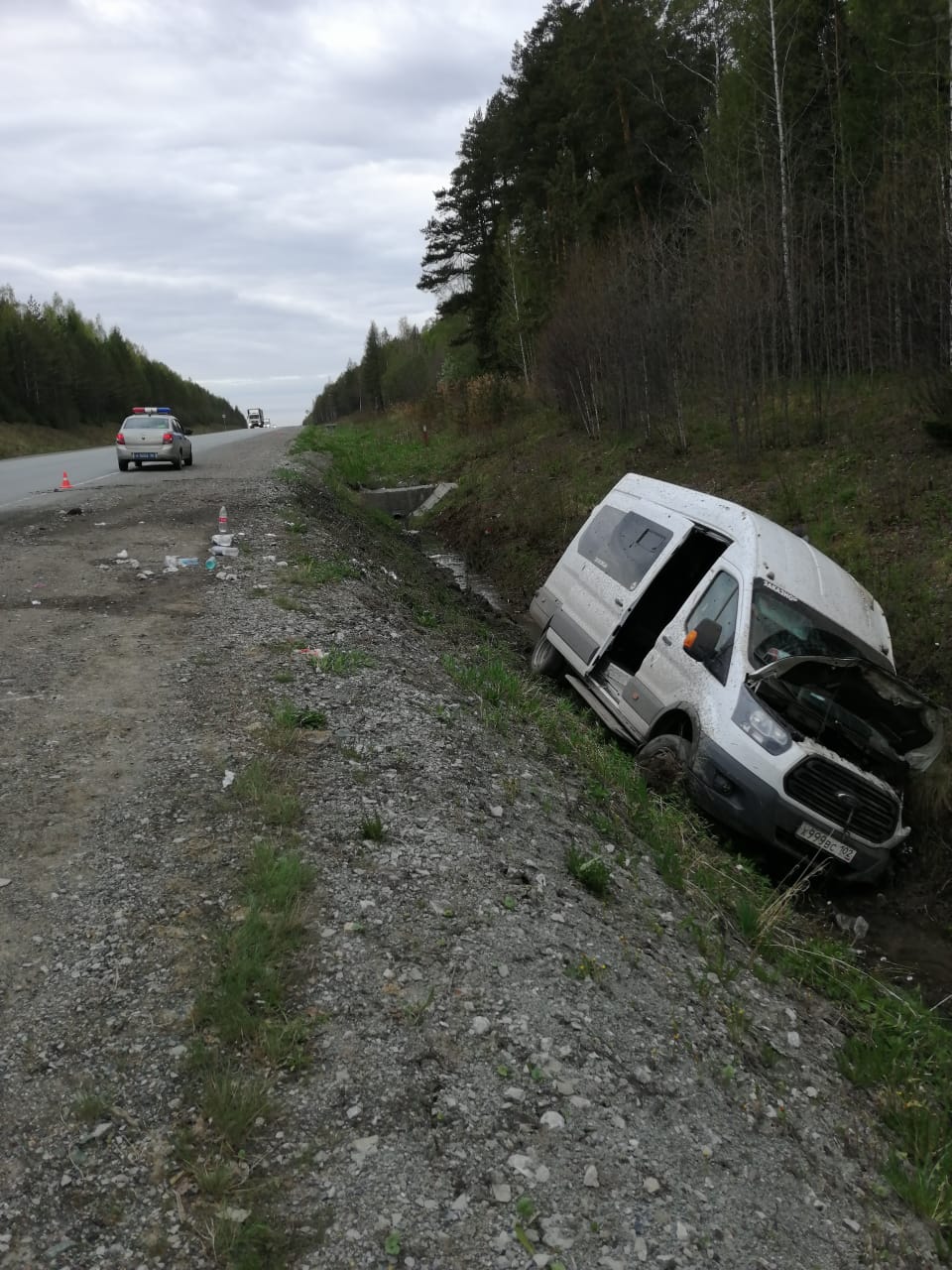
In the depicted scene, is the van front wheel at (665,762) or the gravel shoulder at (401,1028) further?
the van front wheel at (665,762)

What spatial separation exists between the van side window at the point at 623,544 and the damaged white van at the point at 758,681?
0.08 feet

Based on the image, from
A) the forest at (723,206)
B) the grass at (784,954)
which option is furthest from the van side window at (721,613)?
the forest at (723,206)

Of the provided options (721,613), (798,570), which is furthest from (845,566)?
(721,613)

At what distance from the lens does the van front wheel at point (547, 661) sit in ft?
32.4

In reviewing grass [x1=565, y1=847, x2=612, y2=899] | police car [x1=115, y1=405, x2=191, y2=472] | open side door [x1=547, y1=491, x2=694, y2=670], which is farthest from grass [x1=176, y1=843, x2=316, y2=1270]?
police car [x1=115, y1=405, x2=191, y2=472]

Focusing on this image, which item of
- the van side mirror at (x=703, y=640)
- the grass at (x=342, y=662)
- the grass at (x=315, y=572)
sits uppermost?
the grass at (x=315, y=572)

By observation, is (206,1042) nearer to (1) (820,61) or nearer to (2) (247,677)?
(2) (247,677)

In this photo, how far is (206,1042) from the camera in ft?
10.6

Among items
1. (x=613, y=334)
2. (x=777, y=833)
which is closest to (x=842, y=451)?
(x=613, y=334)

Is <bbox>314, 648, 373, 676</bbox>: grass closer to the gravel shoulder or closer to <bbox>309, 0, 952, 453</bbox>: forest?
the gravel shoulder

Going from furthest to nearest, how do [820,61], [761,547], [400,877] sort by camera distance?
[820,61] < [761,547] < [400,877]

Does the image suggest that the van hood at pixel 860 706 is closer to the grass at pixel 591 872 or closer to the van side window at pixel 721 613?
the van side window at pixel 721 613

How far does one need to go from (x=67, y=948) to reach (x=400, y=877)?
4.96 feet

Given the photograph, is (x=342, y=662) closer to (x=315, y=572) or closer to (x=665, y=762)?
(x=665, y=762)
